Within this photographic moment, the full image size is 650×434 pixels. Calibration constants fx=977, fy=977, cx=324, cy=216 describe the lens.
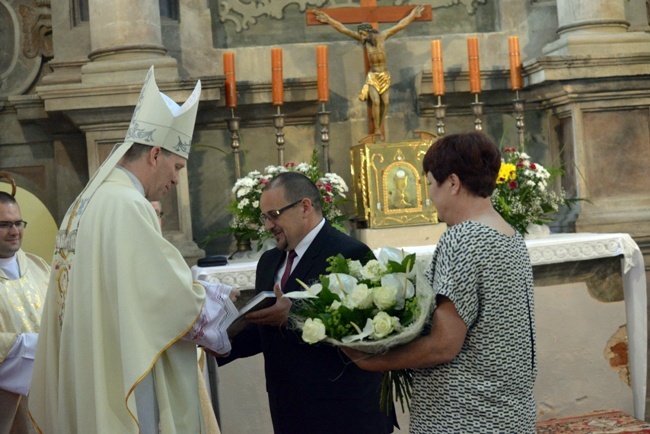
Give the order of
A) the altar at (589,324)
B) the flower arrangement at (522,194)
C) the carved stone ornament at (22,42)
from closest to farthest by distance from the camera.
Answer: the altar at (589,324) → the flower arrangement at (522,194) → the carved stone ornament at (22,42)

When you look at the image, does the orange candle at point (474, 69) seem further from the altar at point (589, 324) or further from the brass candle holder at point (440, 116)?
the altar at point (589, 324)

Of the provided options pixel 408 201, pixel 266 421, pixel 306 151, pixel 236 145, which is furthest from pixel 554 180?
pixel 266 421

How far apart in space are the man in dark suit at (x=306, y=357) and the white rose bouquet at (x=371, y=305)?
0.41 metres

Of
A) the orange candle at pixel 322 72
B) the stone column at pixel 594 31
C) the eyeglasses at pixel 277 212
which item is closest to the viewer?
the eyeglasses at pixel 277 212

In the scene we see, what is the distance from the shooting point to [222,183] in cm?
691

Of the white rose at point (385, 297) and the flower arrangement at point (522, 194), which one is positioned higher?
the flower arrangement at point (522, 194)

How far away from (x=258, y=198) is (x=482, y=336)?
3.30 metres

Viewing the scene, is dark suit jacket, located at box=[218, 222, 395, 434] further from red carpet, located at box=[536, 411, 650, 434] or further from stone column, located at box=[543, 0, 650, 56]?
stone column, located at box=[543, 0, 650, 56]

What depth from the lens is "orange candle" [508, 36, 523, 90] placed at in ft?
21.9

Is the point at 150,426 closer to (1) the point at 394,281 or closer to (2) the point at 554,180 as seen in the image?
(1) the point at 394,281

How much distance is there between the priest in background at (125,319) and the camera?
3148mm

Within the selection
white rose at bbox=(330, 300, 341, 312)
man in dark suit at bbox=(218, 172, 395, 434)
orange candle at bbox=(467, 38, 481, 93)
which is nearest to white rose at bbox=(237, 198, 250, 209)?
orange candle at bbox=(467, 38, 481, 93)

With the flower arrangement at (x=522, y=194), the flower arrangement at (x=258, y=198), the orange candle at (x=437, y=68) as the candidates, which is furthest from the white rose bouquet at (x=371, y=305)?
the orange candle at (x=437, y=68)

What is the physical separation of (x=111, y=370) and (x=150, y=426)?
9.1 inches
